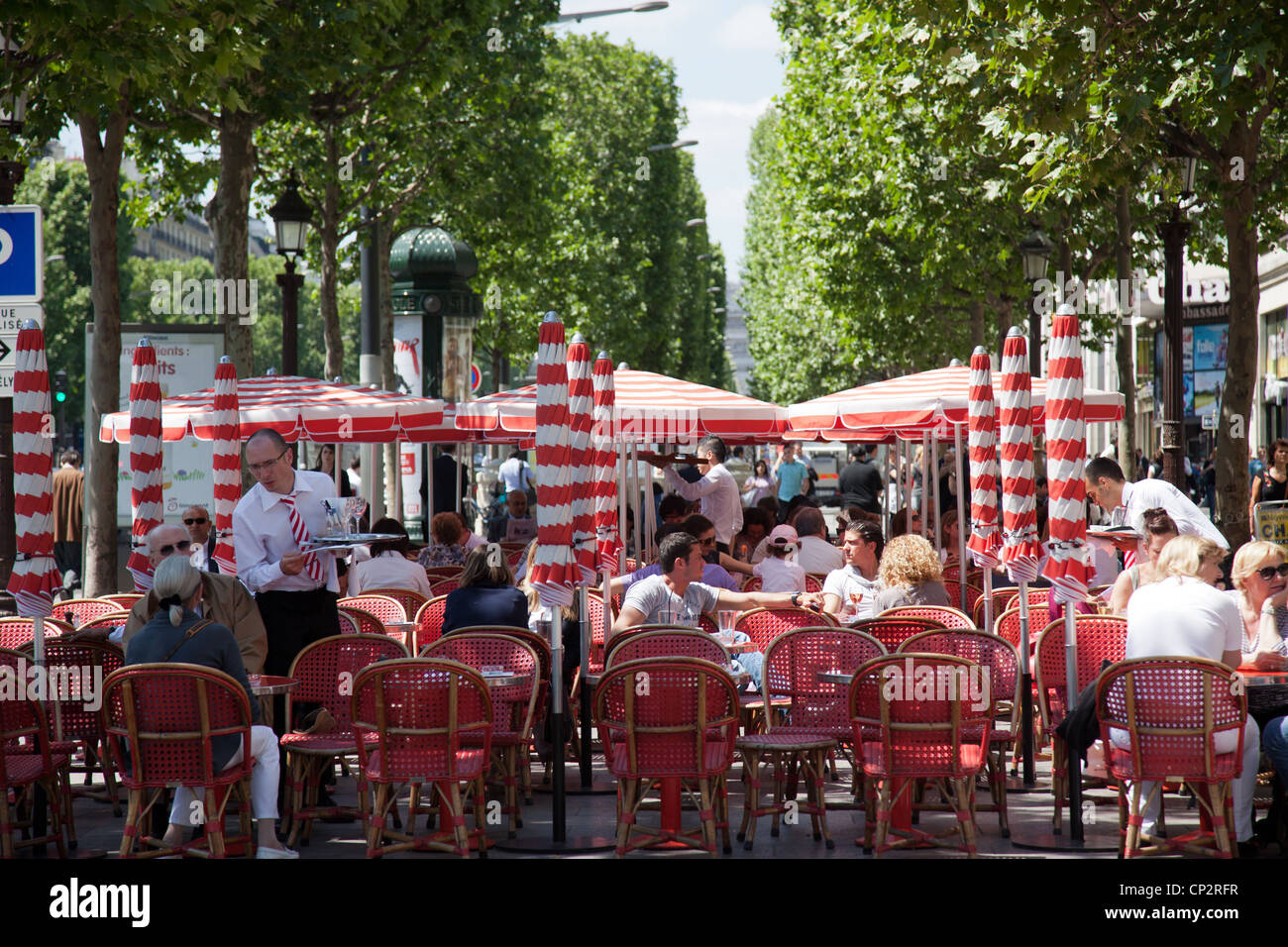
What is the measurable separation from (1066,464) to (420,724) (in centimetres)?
377

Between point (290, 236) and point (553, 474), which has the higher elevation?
point (290, 236)

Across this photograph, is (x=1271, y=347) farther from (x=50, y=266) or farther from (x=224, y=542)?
(x=50, y=266)

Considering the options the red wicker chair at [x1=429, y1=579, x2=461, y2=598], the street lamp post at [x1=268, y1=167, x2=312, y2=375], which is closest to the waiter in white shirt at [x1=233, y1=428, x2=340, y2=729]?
the red wicker chair at [x1=429, y1=579, x2=461, y2=598]

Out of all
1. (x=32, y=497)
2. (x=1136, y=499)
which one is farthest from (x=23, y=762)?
(x=1136, y=499)

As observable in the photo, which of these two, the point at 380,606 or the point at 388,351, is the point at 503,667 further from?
the point at 388,351

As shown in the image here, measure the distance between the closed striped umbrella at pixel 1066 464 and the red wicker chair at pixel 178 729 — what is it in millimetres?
4360

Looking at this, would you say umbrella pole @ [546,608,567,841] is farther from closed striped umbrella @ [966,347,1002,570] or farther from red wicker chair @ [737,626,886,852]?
closed striped umbrella @ [966,347,1002,570]

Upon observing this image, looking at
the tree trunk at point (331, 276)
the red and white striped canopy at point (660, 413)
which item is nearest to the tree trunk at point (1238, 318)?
the red and white striped canopy at point (660, 413)

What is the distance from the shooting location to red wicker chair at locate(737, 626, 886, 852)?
814 centimetres

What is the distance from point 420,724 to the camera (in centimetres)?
735

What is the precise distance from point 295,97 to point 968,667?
11.9 meters

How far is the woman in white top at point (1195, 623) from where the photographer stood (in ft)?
23.6

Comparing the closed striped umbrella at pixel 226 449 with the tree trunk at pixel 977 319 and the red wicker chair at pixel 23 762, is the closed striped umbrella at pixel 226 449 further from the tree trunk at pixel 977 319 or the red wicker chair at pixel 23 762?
the tree trunk at pixel 977 319

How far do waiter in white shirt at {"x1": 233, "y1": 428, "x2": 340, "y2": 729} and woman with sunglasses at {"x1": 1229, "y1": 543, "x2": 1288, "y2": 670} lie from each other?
5207 millimetres
